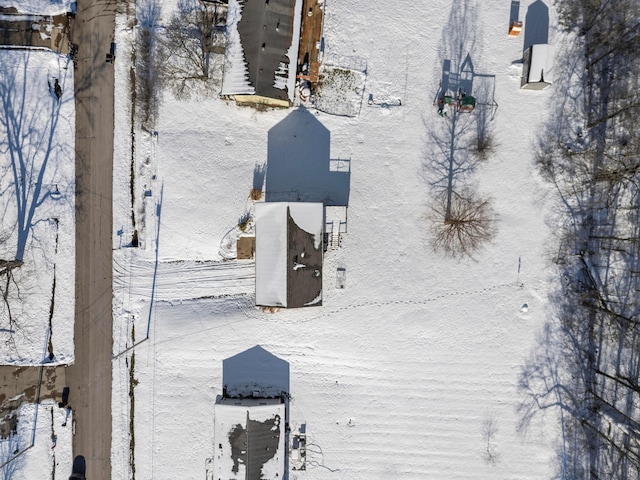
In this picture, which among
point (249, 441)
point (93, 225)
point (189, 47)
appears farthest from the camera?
point (93, 225)

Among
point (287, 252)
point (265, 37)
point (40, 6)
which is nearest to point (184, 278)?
point (287, 252)

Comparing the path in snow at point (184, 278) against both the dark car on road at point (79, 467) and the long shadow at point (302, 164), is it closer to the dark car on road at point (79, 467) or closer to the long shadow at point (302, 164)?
the long shadow at point (302, 164)

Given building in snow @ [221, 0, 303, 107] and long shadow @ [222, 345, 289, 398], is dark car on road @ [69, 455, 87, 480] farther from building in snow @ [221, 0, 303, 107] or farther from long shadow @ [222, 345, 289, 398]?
building in snow @ [221, 0, 303, 107]

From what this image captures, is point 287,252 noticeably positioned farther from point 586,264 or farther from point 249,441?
point 586,264

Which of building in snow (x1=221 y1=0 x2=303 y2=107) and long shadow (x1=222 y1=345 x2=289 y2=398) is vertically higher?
building in snow (x1=221 y1=0 x2=303 y2=107)

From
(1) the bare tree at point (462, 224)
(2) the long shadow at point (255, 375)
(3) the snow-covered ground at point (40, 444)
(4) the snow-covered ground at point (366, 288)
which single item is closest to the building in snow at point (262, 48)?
(4) the snow-covered ground at point (366, 288)

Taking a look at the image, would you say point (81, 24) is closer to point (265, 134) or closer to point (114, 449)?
point (265, 134)

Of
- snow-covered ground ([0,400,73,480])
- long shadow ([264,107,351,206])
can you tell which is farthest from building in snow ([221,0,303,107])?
snow-covered ground ([0,400,73,480])

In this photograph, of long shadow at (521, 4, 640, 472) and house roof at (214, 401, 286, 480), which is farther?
long shadow at (521, 4, 640, 472)
